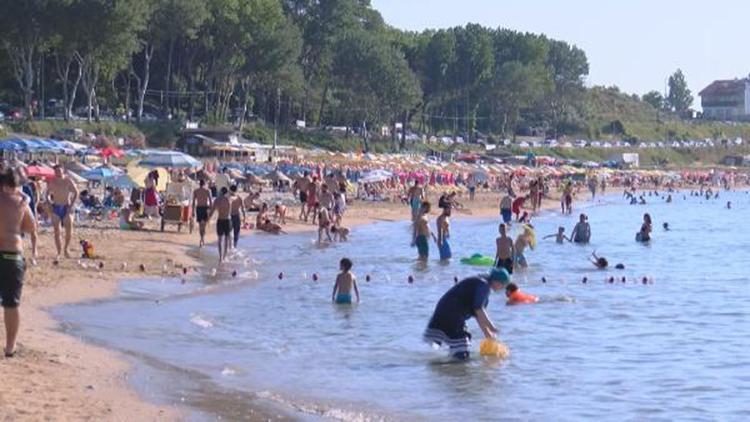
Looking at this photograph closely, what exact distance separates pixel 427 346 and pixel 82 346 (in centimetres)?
393

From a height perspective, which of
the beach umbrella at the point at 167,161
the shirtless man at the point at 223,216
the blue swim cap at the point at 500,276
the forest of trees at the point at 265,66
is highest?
the forest of trees at the point at 265,66

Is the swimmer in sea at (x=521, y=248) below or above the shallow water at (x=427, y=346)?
above

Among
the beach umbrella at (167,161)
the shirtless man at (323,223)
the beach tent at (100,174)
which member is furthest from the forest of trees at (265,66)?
the shirtless man at (323,223)

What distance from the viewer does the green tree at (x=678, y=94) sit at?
186 metres

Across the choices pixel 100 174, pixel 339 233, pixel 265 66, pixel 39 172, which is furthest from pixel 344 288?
pixel 265 66

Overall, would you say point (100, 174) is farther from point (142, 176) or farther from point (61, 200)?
point (61, 200)

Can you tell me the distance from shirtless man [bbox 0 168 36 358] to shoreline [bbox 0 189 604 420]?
584 millimetres

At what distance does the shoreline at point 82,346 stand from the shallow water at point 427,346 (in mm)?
507

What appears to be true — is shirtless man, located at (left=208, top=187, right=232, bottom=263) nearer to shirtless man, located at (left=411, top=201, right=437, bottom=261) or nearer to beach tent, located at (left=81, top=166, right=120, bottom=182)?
shirtless man, located at (left=411, top=201, right=437, bottom=261)

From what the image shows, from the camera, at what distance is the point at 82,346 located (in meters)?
12.5

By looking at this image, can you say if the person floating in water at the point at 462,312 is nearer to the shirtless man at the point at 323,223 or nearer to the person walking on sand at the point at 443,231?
the person walking on sand at the point at 443,231

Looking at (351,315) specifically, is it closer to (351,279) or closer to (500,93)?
(351,279)

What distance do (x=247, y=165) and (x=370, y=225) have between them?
17.6 m

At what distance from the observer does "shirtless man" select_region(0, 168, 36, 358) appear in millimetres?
10047
